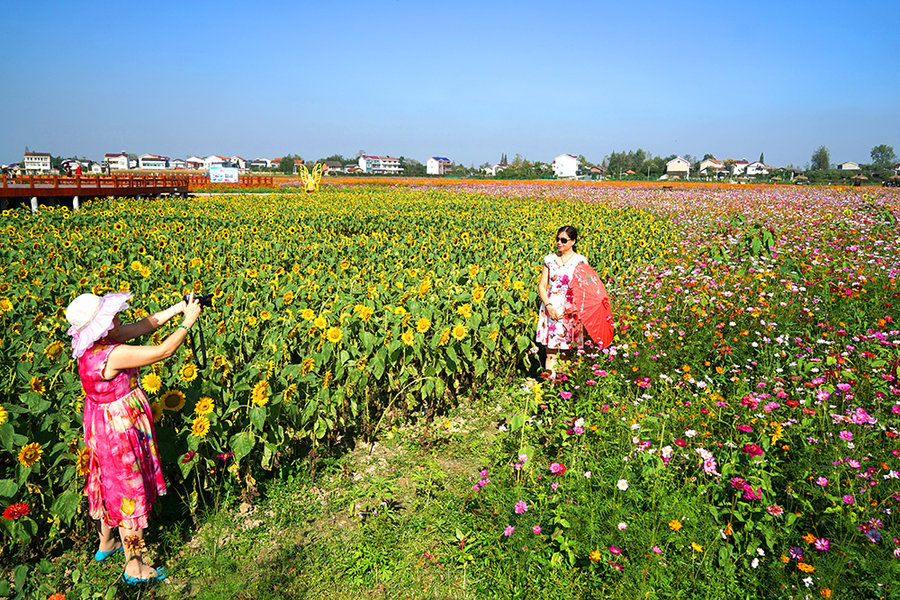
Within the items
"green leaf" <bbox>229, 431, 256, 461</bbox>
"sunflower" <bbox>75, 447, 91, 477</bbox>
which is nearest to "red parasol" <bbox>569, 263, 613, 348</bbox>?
"green leaf" <bbox>229, 431, 256, 461</bbox>

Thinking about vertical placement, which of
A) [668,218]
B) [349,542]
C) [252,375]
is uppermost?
[668,218]

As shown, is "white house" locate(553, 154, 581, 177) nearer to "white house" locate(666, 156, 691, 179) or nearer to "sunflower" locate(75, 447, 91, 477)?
"white house" locate(666, 156, 691, 179)

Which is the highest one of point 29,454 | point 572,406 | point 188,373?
point 188,373

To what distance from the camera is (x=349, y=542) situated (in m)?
3.12

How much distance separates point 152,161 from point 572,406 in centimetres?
17167

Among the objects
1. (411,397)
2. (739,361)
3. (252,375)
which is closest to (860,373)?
(739,361)

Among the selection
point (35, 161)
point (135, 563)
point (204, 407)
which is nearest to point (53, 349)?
point (204, 407)

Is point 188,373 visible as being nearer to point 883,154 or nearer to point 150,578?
point 150,578

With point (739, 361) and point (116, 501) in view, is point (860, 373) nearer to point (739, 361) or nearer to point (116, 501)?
point (739, 361)

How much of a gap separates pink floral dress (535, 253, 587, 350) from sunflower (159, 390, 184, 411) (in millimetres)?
3169

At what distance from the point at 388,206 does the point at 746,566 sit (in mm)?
15825

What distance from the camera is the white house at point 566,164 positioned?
129 meters

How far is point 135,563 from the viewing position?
275 centimetres

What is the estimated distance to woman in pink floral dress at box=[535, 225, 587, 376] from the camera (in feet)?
16.0
